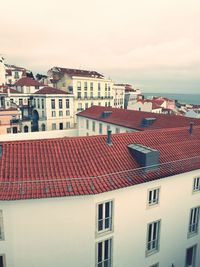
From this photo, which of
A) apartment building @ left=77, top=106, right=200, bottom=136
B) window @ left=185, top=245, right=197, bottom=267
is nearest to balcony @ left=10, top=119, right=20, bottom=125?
apartment building @ left=77, top=106, right=200, bottom=136

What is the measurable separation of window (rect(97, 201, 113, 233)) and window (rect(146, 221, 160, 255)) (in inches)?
138

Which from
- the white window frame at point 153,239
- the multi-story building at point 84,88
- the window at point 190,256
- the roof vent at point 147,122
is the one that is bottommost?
the window at point 190,256

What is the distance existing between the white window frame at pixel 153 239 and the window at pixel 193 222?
133 inches

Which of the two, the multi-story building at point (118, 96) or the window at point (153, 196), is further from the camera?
the multi-story building at point (118, 96)

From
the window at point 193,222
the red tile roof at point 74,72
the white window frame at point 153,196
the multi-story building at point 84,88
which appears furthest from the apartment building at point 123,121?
the red tile roof at point 74,72

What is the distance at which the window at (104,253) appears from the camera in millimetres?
13715

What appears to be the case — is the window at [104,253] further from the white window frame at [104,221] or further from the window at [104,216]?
the window at [104,216]

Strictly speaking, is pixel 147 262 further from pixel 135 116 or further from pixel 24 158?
pixel 135 116

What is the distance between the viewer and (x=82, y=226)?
502 inches

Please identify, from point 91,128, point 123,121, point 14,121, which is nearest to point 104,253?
point 123,121

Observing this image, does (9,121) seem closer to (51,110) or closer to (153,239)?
(51,110)

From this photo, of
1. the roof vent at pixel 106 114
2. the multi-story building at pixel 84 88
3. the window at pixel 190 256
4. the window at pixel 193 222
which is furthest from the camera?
the multi-story building at pixel 84 88

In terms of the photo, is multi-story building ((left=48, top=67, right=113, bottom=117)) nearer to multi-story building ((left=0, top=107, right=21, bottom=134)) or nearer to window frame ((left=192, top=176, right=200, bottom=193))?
multi-story building ((left=0, top=107, right=21, bottom=134))

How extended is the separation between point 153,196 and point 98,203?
439 centimetres
